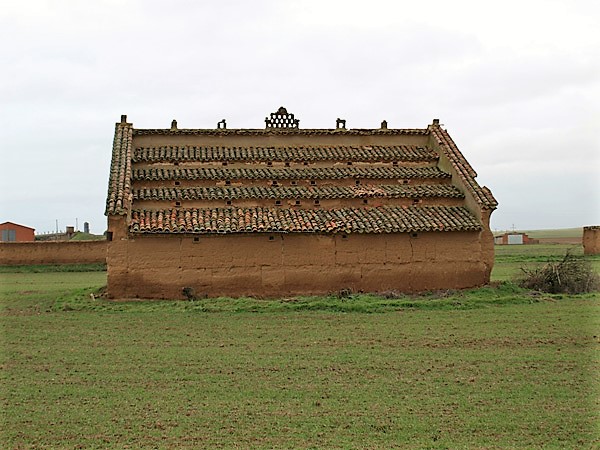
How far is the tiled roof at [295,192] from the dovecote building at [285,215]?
46 millimetres

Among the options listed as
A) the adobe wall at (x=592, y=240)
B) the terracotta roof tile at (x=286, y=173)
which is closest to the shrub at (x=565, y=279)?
the terracotta roof tile at (x=286, y=173)

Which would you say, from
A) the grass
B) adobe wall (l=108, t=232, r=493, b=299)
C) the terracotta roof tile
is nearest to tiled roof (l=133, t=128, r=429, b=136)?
the terracotta roof tile

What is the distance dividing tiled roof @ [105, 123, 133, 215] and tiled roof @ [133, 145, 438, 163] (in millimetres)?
580

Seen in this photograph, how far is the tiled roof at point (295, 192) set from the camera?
23.0m

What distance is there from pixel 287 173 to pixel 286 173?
0.11ft

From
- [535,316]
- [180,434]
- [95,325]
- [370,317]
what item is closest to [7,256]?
[95,325]

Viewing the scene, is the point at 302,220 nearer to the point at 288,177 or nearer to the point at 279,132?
the point at 288,177

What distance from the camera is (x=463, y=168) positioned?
80.9 ft

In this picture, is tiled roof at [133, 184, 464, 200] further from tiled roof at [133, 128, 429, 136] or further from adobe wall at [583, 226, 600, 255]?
adobe wall at [583, 226, 600, 255]

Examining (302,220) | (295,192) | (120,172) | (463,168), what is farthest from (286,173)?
(463,168)

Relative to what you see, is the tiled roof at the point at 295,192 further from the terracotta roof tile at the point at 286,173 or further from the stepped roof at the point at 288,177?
the terracotta roof tile at the point at 286,173

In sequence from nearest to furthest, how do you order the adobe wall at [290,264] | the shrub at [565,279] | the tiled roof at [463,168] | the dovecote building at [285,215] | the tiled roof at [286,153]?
the adobe wall at [290,264] → the dovecote building at [285,215] → the shrub at [565,279] → the tiled roof at [463,168] → the tiled roof at [286,153]

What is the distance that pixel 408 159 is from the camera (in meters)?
25.9

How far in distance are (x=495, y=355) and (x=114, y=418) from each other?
713 centimetres
